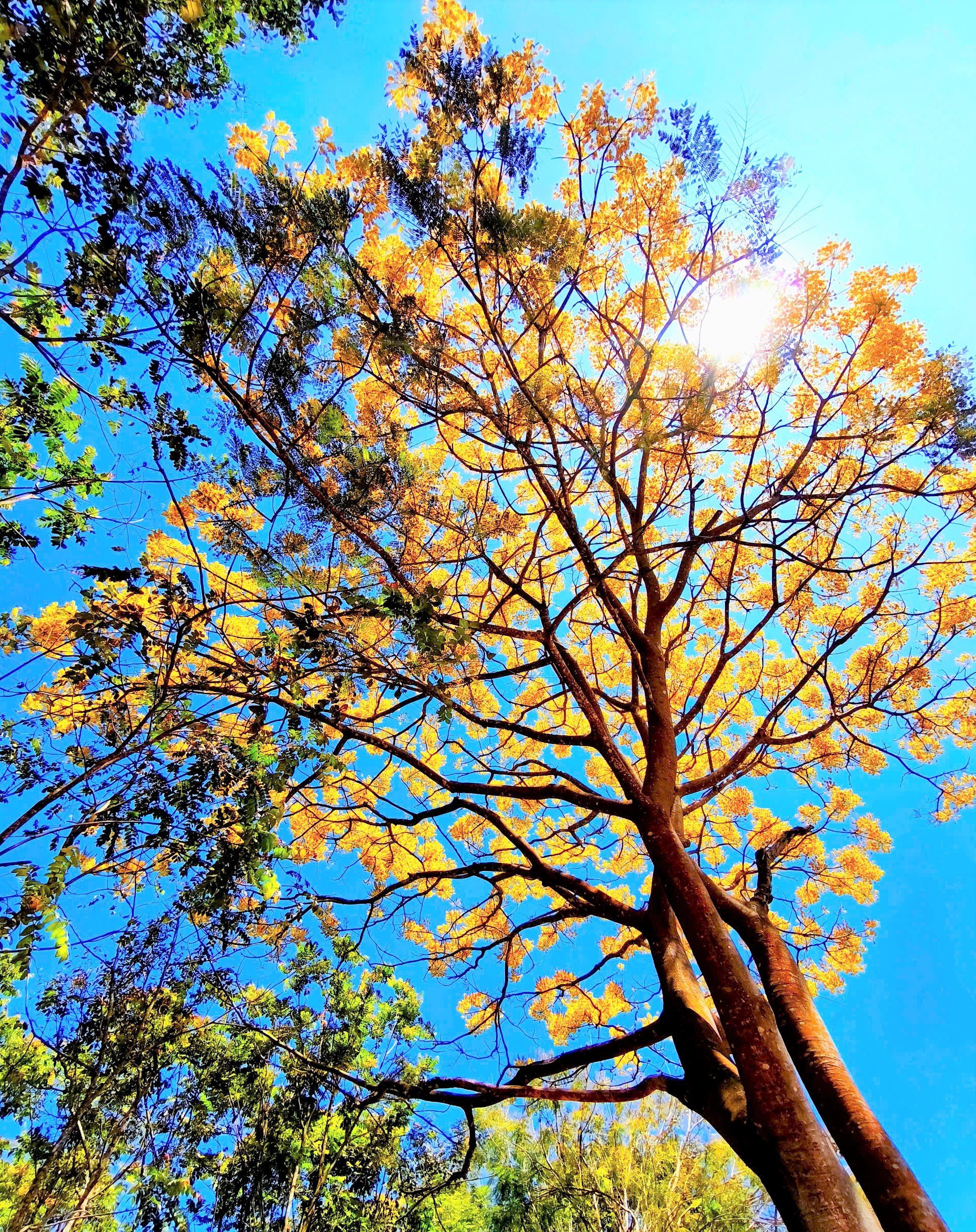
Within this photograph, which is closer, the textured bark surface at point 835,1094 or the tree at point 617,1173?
the textured bark surface at point 835,1094

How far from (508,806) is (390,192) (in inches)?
227

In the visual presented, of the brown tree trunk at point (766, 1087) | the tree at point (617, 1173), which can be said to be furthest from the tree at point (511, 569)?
the tree at point (617, 1173)

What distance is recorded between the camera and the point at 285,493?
2.77 m

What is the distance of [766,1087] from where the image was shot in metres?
2.33

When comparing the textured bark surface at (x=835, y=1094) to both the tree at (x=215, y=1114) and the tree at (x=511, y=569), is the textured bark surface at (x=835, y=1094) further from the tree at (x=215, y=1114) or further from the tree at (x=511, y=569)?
the tree at (x=215, y=1114)

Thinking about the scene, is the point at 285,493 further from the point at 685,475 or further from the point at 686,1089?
the point at 685,475

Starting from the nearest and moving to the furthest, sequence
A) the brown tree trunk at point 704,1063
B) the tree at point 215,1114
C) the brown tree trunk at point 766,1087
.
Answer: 1. the brown tree trunk at point 766,1087
2. the brown tree trunk at point 704,1063
3. the tree at point 215,1114

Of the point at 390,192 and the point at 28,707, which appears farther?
the point at 390,192

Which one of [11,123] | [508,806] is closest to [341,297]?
[11,123]

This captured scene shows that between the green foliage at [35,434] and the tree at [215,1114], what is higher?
the green foliage at [35,434]

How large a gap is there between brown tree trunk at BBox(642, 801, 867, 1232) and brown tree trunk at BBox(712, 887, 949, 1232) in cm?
45

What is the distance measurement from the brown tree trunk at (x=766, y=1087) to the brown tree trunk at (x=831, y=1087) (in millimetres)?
447

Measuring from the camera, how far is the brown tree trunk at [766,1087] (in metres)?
2.01

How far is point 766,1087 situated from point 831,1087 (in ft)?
2.88
